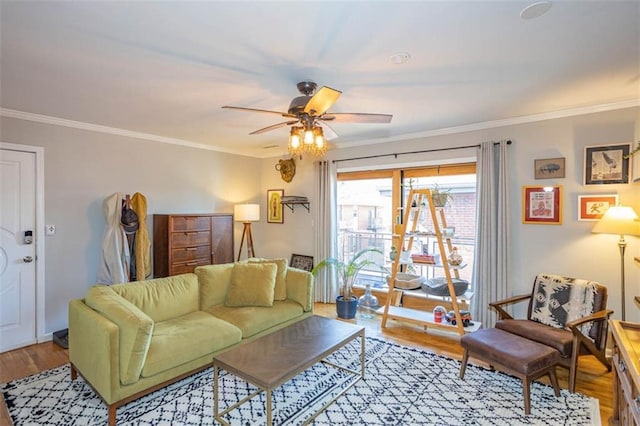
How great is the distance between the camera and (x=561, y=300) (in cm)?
310

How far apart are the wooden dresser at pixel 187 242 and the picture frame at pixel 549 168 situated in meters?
4.12

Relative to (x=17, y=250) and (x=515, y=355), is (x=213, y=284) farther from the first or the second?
(x=515, y=355)

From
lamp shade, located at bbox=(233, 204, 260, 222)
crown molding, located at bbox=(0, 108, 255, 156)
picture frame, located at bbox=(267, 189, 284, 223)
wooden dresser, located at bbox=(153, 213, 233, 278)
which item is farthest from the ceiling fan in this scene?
picture frame, located at bbox=(267, 189, 284, 223)

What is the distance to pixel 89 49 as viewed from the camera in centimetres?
214

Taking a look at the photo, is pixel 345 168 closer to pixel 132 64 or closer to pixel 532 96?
pixel 532 96

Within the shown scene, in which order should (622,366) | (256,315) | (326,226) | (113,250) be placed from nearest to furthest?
1. (622,366)
2. (256,315)
3. (113,250)
4. (326,226)

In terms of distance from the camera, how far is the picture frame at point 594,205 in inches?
127

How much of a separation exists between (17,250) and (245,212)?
2.74 metres

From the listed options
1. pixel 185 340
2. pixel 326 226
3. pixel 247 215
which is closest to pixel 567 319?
pixel 326 226

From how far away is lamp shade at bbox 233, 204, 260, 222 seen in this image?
5.29m

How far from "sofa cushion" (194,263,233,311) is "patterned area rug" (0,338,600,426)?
718 millimetres

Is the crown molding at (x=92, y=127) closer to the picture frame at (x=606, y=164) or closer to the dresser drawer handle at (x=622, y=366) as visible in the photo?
the picture frame at (x=606, y=164)

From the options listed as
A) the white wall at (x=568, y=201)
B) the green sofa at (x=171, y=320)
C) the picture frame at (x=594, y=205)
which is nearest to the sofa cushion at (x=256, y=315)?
the green sofa at (x=171, y=320)

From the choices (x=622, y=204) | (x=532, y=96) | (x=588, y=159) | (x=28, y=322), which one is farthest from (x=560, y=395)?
(x=28, y=322)
